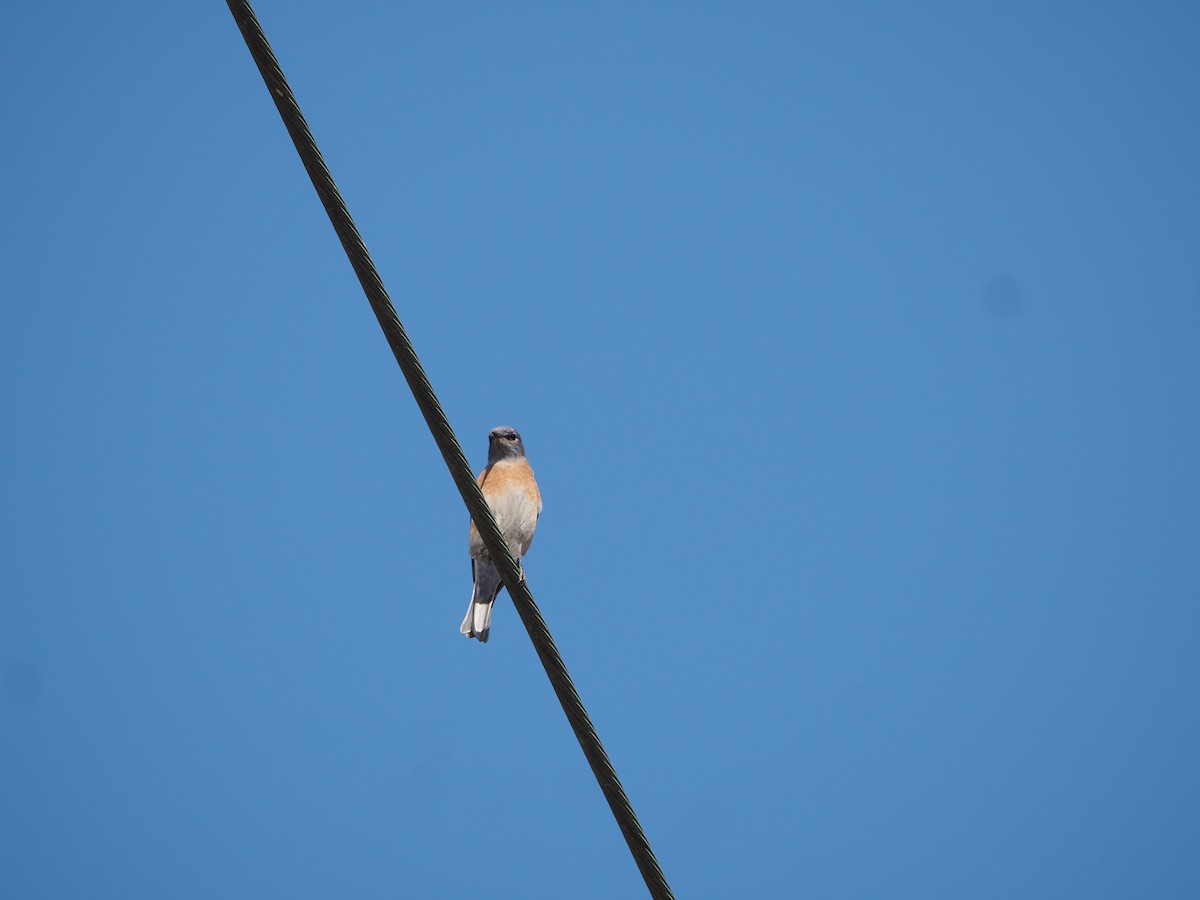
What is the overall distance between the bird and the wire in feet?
9.00

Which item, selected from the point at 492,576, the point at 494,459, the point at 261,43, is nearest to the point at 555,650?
the point at 261,43

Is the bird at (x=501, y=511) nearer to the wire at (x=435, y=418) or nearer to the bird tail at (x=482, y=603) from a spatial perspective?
the bird tail at (x=482, y=603)

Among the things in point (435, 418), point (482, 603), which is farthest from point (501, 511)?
point (435, 418)

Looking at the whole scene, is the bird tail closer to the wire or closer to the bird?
the bird

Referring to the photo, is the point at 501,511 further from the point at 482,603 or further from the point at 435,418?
the point at 435,418

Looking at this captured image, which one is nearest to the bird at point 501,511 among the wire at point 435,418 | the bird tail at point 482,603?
the bird tail at point 482,603

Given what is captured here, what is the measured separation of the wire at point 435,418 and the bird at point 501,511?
2.74 metres

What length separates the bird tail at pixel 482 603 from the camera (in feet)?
21.0

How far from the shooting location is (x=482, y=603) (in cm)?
647

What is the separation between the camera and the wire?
2.94 metres

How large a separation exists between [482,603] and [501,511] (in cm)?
69

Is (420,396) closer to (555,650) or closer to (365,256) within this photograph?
(365,256)

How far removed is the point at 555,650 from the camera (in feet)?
11.0

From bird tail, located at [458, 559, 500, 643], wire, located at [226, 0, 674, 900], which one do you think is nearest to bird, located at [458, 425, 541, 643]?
bird tail, located at [458, 559, 500, 643]
